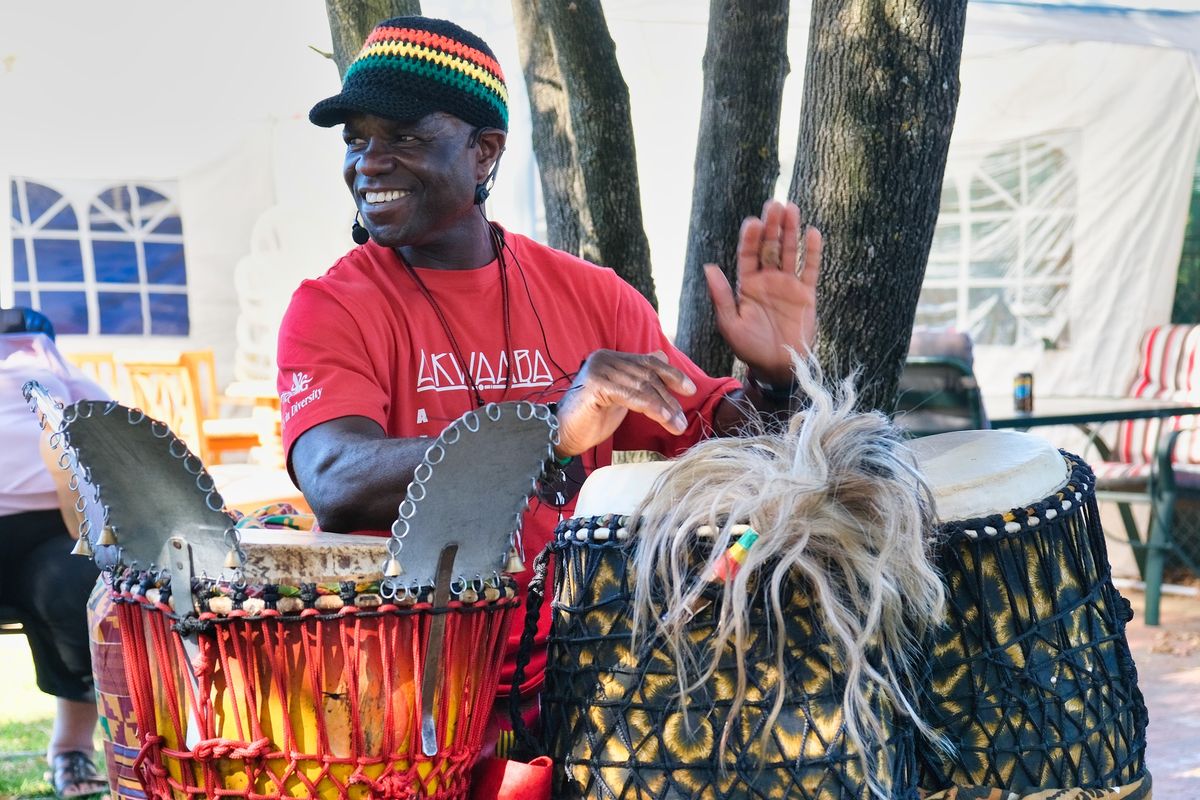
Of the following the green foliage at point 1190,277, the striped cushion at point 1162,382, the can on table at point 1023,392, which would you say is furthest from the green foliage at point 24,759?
the green foliage at point 1190,277

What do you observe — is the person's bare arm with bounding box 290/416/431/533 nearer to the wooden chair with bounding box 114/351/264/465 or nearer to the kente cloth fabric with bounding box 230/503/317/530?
the kente cloth fabric with bounding box 230/503/317/530

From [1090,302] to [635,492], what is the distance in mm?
6694

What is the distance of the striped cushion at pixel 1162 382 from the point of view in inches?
278

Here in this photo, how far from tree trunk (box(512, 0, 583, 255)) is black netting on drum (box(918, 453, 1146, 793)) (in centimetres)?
176

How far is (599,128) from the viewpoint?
129 inches

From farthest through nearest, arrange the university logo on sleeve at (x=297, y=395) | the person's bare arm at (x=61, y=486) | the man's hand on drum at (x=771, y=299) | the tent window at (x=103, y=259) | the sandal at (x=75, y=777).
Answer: the tent window at (x=103, y=259) → the sandal at (x=75, y=777) → the person's bare arm at (x=61, y=486) → the man's hand on drum at (x=771, y=299) → the university logo on sleeve at (x=297, y=395)

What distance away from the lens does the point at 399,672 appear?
1580 mm

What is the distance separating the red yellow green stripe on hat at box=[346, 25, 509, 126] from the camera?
7.38 feet

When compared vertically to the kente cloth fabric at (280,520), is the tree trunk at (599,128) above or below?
above

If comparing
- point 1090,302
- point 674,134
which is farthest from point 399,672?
point 1090,302

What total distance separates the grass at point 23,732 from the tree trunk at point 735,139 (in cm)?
254

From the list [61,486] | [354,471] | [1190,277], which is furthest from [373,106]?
[1190,277]

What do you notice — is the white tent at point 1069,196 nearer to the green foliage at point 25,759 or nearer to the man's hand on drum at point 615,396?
the green foliage at point 25,759

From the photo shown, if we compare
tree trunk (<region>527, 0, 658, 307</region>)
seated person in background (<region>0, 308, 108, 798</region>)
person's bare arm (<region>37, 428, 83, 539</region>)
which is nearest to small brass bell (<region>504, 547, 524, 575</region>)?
tree trunk (<region>527, 0, 658, 307</region>)
